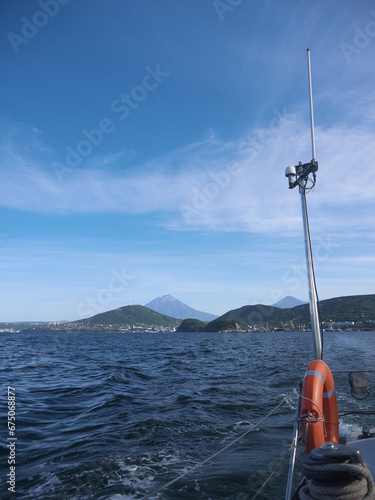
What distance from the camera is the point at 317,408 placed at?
4.57 meters

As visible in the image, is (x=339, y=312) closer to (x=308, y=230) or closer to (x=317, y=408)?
(x=308, y=230)

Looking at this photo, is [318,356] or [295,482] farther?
[318,356]

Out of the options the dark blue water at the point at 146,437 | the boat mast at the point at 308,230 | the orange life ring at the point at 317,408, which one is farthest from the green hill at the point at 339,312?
the orange life ring at the point at 317,408

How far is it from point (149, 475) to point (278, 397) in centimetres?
762

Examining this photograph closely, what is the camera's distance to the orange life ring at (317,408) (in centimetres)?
439

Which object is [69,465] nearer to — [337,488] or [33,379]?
[337,488]

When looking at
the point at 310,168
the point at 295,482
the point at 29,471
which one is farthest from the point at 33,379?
the point at 310,168

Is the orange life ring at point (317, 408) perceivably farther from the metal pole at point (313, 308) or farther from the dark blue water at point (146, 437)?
the dark blue water at point (146, 437)

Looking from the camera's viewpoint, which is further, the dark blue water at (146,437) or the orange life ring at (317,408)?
the dark blue water at (146,437)

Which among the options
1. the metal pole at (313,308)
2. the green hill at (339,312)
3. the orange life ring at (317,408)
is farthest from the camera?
the green hill at (339,312)

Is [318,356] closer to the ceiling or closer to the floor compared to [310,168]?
closer to the floor

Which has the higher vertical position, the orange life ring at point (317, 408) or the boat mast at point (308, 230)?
the boat mast at point (308, 230)

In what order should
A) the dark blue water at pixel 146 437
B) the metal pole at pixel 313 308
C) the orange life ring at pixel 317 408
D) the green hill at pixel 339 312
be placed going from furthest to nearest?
1. the green hill at pixel 339 312
2. the metal pole at pixel 313 308
3. the dark blue water at pixel 146 437
4. the orange life ring at pixel 317 408

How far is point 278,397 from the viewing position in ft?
38.6
